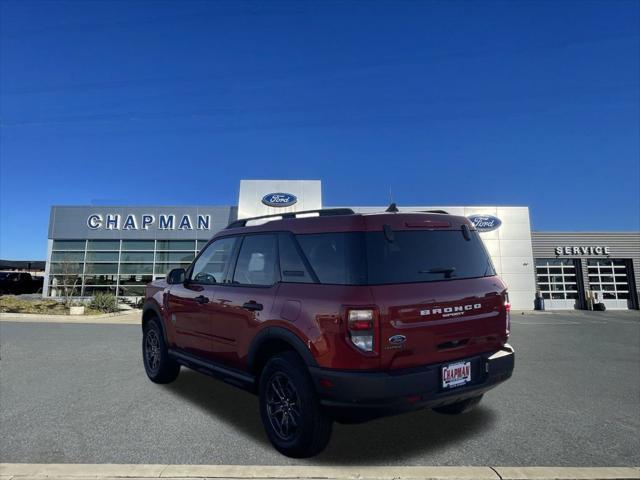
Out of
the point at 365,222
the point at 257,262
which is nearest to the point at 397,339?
the point at 365,222

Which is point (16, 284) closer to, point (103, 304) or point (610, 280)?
point (103, 304)

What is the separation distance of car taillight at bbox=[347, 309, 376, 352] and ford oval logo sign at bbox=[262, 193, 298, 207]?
20937 millimetres

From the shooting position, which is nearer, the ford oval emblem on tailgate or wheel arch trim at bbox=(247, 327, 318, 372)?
the ford oval emblem on tailgate

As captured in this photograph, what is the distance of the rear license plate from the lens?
9.21 feet

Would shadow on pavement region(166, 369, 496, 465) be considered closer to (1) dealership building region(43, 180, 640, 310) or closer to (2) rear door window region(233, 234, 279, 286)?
(2) rear door window region(233, 234, 279, 286)

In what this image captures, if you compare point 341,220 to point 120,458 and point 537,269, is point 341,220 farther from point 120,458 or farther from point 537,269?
point 537,269

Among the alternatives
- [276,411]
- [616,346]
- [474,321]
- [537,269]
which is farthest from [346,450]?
[537,269]

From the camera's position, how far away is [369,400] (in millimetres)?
2568

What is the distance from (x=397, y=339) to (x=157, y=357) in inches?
154

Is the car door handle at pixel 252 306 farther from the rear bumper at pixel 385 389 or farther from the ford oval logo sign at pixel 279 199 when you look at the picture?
the ford oval logo sign at pixel 279 199

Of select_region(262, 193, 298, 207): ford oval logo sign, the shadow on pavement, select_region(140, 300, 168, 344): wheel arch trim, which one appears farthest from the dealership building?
the shadow on pavement

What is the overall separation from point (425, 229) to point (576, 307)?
28.2 m

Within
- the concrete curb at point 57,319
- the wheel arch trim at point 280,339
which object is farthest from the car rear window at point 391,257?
the concrete curb at point 57,319

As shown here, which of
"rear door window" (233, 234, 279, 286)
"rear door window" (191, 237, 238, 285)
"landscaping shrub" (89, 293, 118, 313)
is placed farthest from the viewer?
"landscaping shrub" (89, 293, 118, 313)
